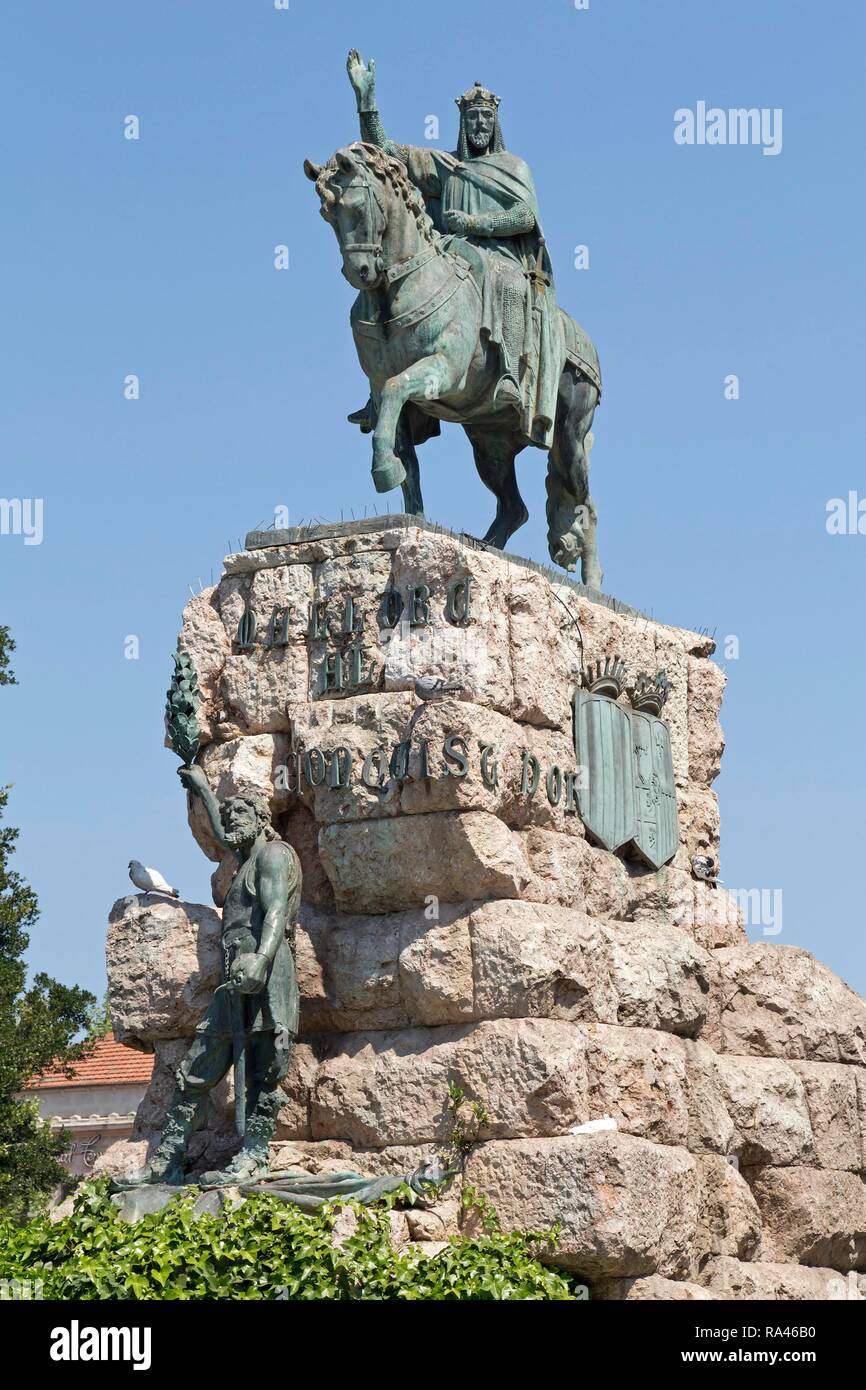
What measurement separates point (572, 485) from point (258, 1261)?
679 cm

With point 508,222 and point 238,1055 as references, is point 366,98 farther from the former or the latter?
point 238,1055

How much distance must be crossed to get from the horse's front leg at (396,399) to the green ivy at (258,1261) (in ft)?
14.2

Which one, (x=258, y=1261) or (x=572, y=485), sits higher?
(x=572, y=485)

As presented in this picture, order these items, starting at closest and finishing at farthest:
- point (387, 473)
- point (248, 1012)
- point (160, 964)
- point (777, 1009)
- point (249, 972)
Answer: point (249, 972) < point (248, 1012) < point (160, 964) < point (387, 473) < point (777, 1009)

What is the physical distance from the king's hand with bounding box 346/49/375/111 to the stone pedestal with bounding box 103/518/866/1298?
2.68 m

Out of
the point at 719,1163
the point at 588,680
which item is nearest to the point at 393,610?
the point at 588,680

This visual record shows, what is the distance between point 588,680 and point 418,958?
2.44 metres

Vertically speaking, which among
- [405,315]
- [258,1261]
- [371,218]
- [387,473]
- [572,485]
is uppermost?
[371,218]

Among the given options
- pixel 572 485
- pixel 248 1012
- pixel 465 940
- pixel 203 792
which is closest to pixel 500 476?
pixel 572 485

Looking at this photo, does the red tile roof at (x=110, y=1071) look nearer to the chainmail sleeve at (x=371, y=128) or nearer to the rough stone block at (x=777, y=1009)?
the rough stone block at (x=777, y=1009)

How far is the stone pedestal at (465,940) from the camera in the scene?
13.1 metres

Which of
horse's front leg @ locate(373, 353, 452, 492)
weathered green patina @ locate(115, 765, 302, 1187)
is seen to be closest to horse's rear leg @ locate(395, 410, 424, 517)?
horse's front leg @ locate(373, 353, 452, 492)

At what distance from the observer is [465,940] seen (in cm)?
1330
